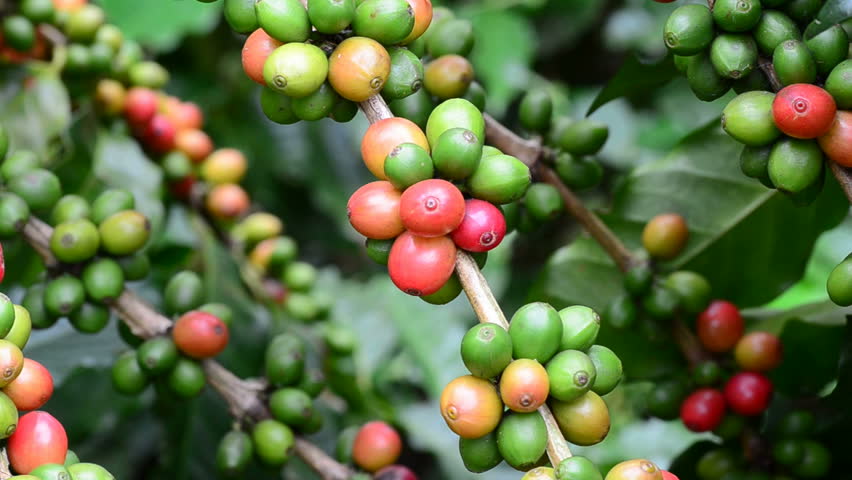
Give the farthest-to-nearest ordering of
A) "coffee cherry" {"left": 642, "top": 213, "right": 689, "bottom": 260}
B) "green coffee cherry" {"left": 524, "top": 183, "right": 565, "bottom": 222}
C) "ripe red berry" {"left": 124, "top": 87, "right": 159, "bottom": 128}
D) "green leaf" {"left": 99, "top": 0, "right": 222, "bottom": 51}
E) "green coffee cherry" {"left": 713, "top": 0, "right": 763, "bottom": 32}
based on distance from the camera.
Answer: "green leaf" {"left": 99, "top": 0, "right": 222, "bottom": 51} → "ripe red berry" {"left": 124, "top": 87, "right": 159, "bottom": 128} → "coffee cherry" {"left": 642, "top": 213, "right": 689, "bottom": 260} → "green coffee cherry" {"left": 524, "top": 183, "right": 565, "bottom": 222} → "green coffee cherry" {"left": 713, "top": 0, "right": 763, "bottom": 32}

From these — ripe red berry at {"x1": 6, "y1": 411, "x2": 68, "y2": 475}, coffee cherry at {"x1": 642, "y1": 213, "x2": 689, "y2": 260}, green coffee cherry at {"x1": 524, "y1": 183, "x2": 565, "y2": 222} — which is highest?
green coffee cherry at {"x1": 524, "y1": 183, "x2": 565, "y2": 222}

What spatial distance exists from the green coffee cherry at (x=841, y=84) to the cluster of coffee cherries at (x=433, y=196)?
252 millimetres

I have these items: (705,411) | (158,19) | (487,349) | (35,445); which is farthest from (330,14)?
(158,19)

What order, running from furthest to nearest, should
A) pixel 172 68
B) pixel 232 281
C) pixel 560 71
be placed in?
pixel 560 71, pixel 172 68, pixel 232 281

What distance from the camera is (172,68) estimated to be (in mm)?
2186

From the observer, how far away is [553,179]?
1031 mm

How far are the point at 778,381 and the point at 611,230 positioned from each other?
0.89ft

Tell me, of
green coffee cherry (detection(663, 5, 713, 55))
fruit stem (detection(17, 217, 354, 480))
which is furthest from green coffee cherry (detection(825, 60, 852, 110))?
fruit stem (detection(17, 217, 354, 480))

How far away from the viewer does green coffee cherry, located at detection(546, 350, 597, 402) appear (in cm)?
66

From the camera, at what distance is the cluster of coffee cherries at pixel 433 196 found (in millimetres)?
681

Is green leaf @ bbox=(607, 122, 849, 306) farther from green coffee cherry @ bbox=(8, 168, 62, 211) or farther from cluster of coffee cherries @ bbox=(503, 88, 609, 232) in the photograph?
green coffee cherry @ bbox=(8, 168, 62, 211)

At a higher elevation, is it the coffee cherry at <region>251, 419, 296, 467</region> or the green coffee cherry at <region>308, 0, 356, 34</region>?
the green coffee cherry at <region>308, 0, 356, 34</region>

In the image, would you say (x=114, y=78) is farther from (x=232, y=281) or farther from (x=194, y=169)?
(x=232, y=281)

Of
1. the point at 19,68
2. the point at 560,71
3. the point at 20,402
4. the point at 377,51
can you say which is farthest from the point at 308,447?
the point at 560,71
